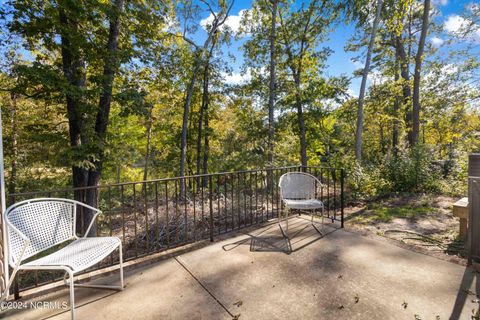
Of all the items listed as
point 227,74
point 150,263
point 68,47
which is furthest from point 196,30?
point 150,263

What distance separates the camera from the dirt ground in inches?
107

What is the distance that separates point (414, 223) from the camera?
3.72 meters

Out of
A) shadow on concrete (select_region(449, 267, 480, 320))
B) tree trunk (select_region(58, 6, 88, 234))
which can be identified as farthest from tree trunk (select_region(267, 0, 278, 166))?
shadow on concrete (select_region(449, 267, 480, 320))

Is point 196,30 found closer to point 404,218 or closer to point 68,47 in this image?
point 68,47

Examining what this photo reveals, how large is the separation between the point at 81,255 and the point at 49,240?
378 mm

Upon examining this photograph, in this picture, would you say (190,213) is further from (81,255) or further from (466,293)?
(466,293)

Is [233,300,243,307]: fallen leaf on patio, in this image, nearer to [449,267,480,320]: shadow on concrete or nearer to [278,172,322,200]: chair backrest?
[449,267,480,320]: shadow on concrete

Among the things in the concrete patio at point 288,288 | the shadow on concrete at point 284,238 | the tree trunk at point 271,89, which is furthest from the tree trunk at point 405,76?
the concrete patio at point 288,288

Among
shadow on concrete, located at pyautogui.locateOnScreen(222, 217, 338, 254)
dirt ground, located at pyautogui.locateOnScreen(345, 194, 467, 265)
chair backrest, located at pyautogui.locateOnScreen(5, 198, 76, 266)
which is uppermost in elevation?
chair backrest, located at pyautogui.locateOnScreen(5, 198, 76, 266)

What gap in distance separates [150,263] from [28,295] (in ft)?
3.00

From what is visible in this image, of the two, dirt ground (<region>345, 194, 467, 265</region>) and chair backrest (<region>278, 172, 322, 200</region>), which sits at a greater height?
chair backrest (<region>278, 172, 322, 200</region>)

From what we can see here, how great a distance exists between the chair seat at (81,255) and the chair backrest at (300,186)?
7.37ft

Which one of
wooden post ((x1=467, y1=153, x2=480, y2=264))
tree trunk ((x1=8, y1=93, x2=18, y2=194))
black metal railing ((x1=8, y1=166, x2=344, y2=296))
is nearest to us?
wooden post ((x1=467, y1=153, x2=480, y2=264))

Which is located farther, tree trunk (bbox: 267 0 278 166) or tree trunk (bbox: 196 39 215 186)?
tree trunk (bbox: 196 39 215 186)
